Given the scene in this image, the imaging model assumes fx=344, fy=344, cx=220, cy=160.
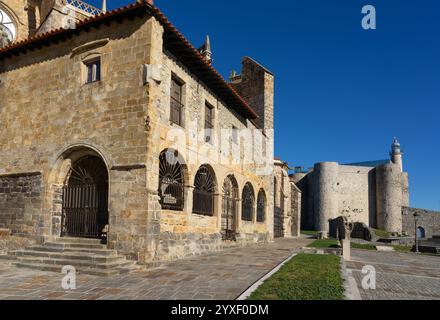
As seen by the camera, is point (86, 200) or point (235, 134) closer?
point (86, 200)

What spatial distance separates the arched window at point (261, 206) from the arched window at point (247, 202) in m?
1.48

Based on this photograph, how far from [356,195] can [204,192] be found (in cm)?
3808

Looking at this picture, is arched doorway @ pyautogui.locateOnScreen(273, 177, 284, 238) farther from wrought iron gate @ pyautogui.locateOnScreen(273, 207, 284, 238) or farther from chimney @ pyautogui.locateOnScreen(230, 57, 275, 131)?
chimney @ pyautogui.locateOnScreen(230, 57, 275, 131)

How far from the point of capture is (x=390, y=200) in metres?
44.0

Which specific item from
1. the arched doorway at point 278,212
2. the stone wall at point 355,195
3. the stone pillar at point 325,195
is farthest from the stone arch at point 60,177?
the stone wall at point 355,195

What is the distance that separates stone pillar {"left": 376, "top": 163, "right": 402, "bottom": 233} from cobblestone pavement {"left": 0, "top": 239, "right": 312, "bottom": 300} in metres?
41.0

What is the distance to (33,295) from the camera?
225 inches

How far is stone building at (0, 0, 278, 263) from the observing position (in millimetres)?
Result: 9234

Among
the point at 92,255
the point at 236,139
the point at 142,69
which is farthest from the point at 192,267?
the point at 236,139

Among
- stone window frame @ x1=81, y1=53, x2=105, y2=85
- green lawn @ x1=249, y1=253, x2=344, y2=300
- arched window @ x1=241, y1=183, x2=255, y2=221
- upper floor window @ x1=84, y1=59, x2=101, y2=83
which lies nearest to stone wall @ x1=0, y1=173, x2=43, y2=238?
stone window frame @ x1=81, y1=53, x2=105, y2=85

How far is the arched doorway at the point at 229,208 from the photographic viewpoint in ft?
51.4

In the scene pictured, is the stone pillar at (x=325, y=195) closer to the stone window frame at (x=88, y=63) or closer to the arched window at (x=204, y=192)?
the arched window at (x=204, y=192)

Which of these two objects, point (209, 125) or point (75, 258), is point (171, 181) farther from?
point (75, 258)

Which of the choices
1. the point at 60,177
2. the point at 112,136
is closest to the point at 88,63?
the point at 112,136
